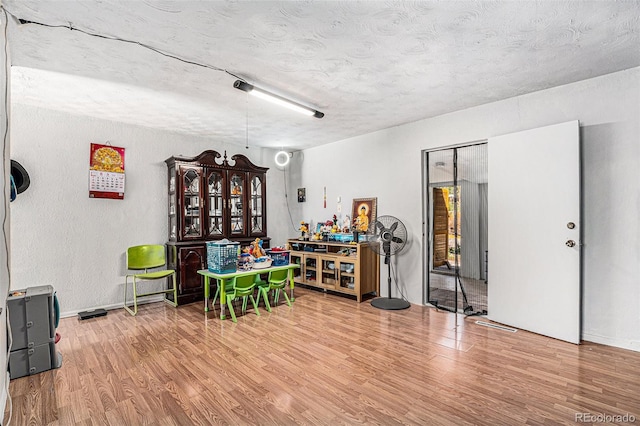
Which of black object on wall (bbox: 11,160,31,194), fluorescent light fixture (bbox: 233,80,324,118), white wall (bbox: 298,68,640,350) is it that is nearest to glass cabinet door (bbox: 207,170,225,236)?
fluorescent light fixture (bbox: 233,80,324,118)

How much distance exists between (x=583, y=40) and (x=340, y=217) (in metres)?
3.92

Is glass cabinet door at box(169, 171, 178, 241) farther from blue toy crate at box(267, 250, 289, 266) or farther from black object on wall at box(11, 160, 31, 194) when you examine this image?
black object on wall at box(11, 160, 31, 194)

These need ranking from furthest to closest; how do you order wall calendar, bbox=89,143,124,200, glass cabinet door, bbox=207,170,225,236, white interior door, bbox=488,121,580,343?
Answer: glass cabinet door, bbox=207,170,225,236 → wall calendar, bbox=89,143,124,200 → white interior door, bbox=488,121,580,343

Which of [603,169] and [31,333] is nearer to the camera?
[31,333]

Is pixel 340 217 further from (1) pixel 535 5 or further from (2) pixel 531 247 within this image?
(1) pixel 535 5

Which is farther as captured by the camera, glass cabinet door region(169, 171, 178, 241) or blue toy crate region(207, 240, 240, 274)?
glass cabinet door region(169, 171, 178, 241)

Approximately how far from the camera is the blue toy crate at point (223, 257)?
3.85m

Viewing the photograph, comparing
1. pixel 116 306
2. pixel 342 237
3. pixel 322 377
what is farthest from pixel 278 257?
pixel 116 306

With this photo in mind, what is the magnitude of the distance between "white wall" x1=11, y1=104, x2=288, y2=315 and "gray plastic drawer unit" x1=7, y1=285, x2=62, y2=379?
4.90 feet

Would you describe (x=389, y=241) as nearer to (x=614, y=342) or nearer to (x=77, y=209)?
(x=614, y=342)

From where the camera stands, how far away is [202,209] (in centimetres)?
486

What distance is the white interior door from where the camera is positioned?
307cm

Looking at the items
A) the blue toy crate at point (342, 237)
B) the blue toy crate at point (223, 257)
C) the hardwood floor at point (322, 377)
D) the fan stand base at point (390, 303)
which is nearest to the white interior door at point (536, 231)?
the hardwood floor at point (322, 377)

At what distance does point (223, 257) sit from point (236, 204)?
1.66 m
